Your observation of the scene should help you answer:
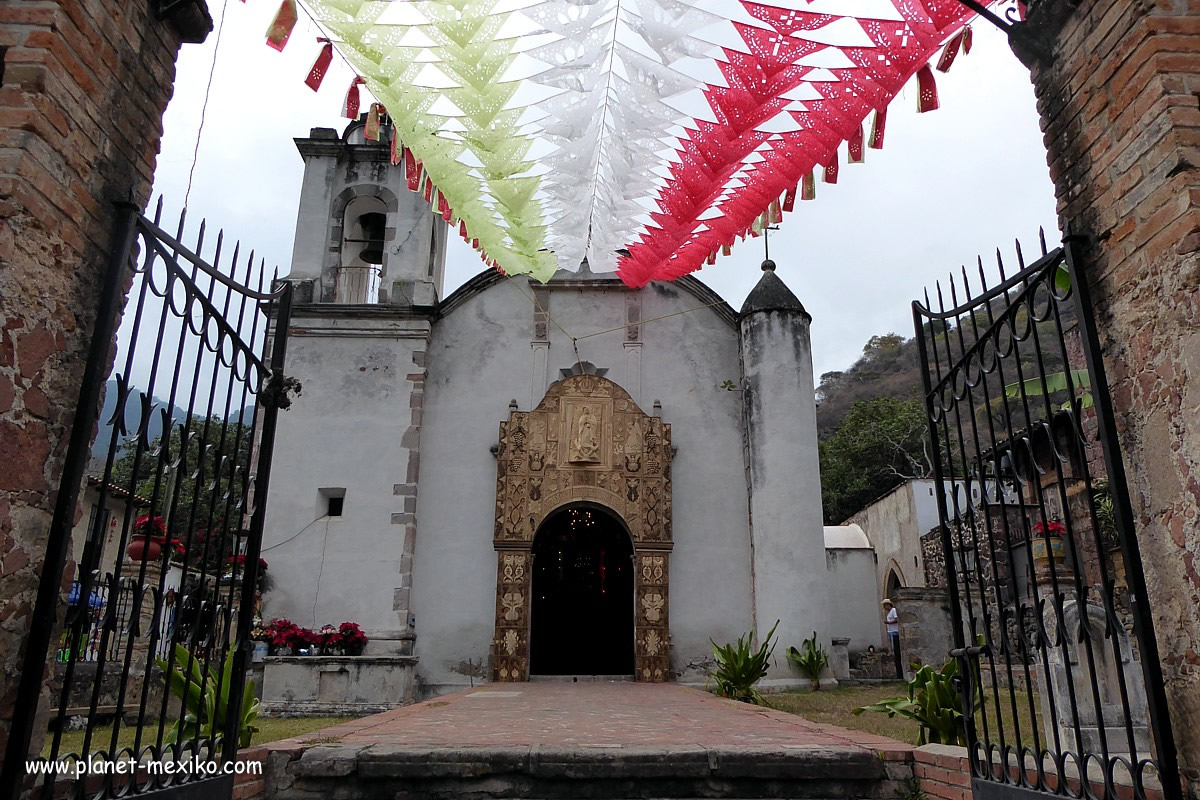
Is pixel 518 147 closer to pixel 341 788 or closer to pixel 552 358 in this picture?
pixel 341 788

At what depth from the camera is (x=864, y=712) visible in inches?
295

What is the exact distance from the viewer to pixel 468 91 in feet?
16.7

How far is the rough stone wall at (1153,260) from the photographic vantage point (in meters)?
2.39

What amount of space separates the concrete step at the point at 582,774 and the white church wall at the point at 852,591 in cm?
1265

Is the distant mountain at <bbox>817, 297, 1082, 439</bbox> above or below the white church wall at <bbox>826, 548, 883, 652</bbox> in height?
above

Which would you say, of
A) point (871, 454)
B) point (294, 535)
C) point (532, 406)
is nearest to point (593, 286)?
point (532, 406)

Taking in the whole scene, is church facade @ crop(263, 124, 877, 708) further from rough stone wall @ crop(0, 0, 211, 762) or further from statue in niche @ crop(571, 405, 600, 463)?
rough stone wall @ crop(0, 0, 211, 762)

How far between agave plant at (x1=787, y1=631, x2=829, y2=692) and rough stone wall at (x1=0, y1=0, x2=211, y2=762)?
9.37 m

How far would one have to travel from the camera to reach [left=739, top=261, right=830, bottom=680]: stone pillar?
10719 mm

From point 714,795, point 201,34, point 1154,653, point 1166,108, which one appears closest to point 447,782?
point 714,795

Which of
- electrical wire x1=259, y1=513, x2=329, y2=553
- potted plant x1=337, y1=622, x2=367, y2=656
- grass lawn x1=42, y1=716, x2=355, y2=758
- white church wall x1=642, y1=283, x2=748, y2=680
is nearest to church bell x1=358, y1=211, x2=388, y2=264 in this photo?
electrical wire x1=259, y1=513, x2=329, y2=553

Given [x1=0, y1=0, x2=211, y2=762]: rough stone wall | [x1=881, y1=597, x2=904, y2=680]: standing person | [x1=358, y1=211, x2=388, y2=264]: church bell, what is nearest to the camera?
[x1=0, y1=0, x2=211, y2=762]: rough stone wall

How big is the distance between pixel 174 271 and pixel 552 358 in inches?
362

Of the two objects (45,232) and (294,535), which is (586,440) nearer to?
(294,535)
